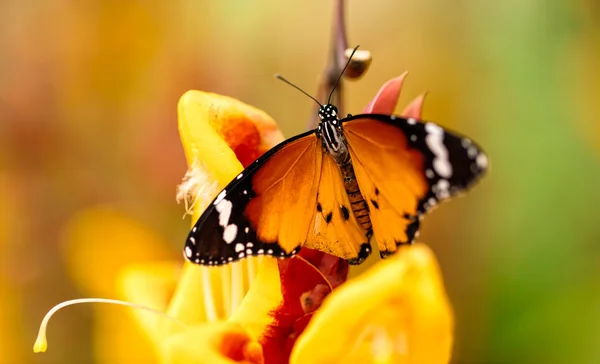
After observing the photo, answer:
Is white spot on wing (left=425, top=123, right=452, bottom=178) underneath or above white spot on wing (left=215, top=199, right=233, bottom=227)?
above

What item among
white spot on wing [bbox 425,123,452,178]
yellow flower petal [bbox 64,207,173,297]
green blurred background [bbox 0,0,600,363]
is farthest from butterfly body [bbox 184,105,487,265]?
yellow flower petal [bbox 64,207,173,297]

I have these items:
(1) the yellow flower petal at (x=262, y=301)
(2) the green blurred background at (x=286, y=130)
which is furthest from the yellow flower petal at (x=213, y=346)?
(2) the green blurred background at (x=286, y=130)

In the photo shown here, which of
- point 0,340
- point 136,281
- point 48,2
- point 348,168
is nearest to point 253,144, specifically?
point 348,168

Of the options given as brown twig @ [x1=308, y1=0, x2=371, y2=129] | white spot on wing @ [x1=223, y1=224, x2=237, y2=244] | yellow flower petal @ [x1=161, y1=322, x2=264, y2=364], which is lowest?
yellow flower petal @ [x1=161, y1=322, x2=264, y2=364]

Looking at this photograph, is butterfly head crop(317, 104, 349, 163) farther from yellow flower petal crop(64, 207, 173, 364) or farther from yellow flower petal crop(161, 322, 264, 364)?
yellow flower petal crop(64, 207, 173, 364)

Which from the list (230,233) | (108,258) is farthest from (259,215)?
(108,258)

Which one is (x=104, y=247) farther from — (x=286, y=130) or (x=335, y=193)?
(x=335, y=193)
